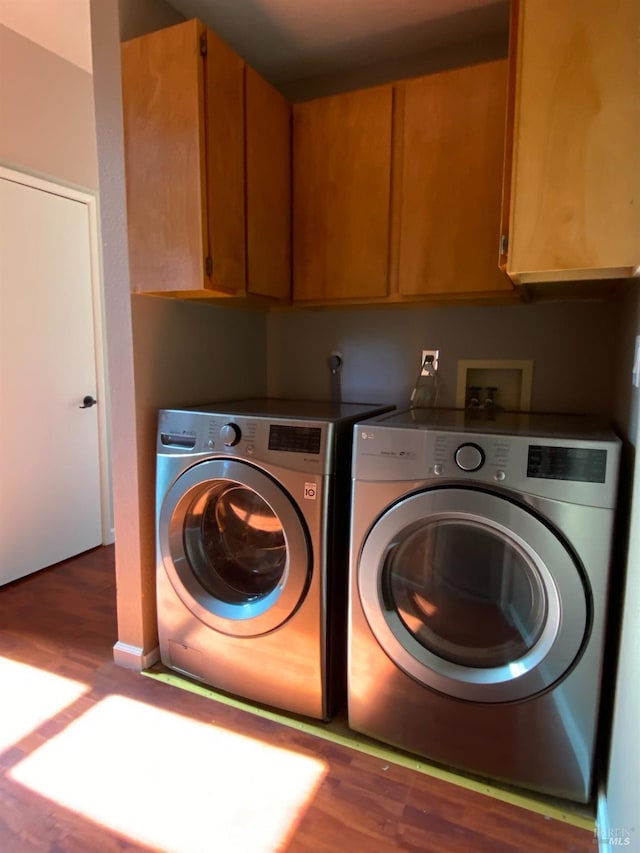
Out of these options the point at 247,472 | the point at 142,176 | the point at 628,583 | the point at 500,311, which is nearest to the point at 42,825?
the point at 247,472

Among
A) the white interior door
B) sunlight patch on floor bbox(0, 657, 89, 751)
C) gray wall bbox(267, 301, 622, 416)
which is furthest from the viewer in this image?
the white interior door

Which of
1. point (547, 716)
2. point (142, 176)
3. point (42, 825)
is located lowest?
point (42, 825)

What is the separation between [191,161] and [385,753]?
1.90 metres

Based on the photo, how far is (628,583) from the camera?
1187 millimetres

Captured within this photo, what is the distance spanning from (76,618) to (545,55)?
8.55ft

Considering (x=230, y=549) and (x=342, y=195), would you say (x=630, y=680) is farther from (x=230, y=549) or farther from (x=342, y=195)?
(x=342, y=195)

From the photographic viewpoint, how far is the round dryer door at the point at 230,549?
62.9 inches

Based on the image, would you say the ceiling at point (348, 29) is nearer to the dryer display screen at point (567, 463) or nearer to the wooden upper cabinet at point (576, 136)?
the wooden upper cabinet at point (576, 136)

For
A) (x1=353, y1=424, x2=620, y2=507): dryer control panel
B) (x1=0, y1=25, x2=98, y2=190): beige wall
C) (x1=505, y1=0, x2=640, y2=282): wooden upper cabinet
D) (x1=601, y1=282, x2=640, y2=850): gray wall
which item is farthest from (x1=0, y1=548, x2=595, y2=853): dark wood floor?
(x1=0, y1=25, x2=98, y2=190): beige wall

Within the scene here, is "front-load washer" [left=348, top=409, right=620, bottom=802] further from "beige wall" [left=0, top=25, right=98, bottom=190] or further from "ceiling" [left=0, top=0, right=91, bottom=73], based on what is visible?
"beige wall" [left=0, top=25, right=98, bottom=190]

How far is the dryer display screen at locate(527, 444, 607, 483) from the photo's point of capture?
3.96 ft

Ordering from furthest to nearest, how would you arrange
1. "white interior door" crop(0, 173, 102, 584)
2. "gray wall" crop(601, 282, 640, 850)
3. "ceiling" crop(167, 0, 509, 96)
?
"white interior door" crop(0, 173, 102, 584) → "ceiling" crop(167, 0, 509, 96) → "gray wall" crop(601, 282, 640, 850)

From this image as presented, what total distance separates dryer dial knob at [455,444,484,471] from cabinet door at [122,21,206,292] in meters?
0.94

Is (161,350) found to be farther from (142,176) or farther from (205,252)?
(142,176)
